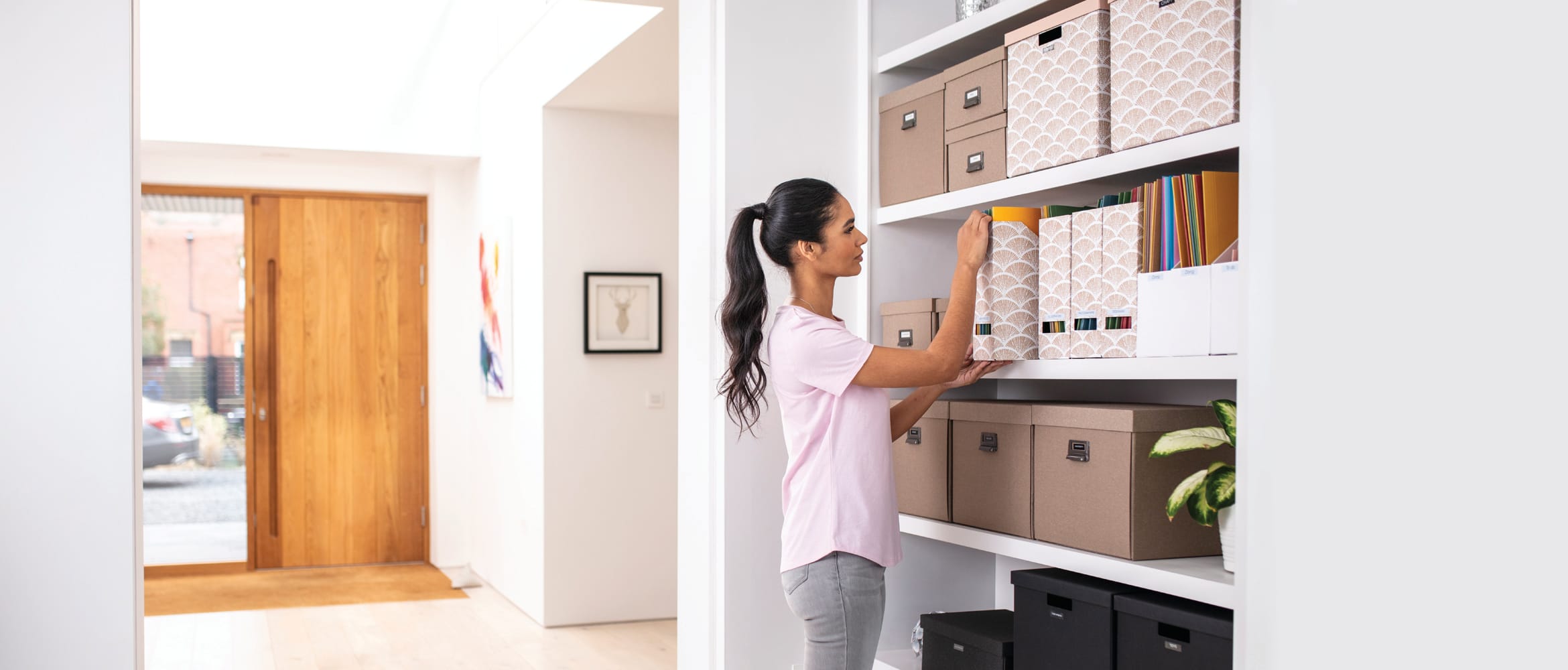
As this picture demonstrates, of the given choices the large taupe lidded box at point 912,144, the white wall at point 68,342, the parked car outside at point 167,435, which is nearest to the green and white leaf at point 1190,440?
the large taupe lidded box at point 912,144

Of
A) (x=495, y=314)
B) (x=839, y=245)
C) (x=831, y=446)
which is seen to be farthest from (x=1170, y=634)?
(x=495, y=314)

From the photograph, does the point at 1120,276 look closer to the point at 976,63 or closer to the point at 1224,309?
the point at 1224,309

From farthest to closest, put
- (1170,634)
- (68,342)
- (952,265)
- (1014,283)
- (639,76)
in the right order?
(639,76) < (952,265) < (1014,283) < (68,342) < (1170,634)

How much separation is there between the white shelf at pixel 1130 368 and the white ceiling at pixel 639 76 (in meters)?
2.09

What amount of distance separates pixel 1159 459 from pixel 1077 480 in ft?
0.49

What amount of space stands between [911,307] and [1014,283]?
12.3 inches

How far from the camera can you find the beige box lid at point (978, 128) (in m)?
2.01

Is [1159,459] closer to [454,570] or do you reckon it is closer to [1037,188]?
[1037,188]

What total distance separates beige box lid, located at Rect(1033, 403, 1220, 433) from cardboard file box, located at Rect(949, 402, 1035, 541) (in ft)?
0.46

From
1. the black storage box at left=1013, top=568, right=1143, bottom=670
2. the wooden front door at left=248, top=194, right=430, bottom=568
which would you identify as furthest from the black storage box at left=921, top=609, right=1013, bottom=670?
the wooden front door at left=248, top=194, right=430, bottom=568

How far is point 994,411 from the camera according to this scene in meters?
1.97

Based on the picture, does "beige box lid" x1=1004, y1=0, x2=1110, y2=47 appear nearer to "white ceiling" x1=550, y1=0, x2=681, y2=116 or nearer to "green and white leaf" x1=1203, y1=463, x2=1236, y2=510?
"green and white leaf" x1=1203, y1=463, x2=1236, y2=510

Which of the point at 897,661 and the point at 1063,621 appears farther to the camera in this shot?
the point at 897,661

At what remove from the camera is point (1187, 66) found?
5.22ft
